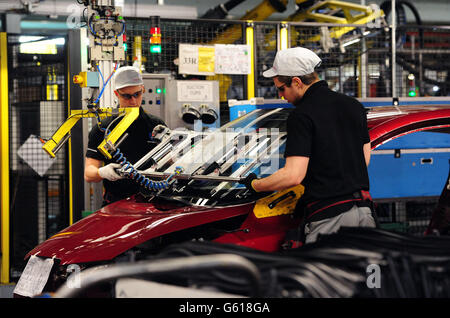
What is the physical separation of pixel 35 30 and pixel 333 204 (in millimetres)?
15057

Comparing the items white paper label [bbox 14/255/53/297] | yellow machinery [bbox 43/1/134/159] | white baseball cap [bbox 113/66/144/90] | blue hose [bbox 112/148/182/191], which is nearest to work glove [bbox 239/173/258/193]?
blue hose [bbox 112/148/182/191]

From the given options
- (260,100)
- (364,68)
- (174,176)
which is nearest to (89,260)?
(174,176)

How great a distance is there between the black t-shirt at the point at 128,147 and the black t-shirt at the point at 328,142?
1680 millimetres

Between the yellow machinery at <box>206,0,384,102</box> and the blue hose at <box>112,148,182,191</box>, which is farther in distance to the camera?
the yellow machinery at <box>206,0,384,102</box>

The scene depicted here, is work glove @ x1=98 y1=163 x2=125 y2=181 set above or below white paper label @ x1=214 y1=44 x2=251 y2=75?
below

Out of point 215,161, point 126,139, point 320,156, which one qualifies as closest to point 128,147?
point 126,139

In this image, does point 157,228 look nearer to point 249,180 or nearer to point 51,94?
point 249,180

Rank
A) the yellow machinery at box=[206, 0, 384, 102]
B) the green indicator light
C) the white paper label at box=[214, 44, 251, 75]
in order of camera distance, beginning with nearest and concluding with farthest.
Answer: the green indicator light
the white paper label at box=[214, 44, 251, 75]
the yellow machinery at box=[206, 0, 384, 102]

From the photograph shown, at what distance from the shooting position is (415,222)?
730cm

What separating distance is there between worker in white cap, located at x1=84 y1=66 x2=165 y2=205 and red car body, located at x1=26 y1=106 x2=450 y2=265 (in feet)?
2.79

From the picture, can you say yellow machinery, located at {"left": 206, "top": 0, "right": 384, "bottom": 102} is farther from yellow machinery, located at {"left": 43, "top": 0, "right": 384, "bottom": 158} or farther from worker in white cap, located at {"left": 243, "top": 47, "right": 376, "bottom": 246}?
worker in white cap, located at {"left": 243, "top": 47, "right": 376, "bottom": 246}

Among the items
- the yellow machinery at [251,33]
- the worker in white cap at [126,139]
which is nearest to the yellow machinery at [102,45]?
the yellow machinery at [251,33]

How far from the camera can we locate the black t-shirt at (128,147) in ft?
15.1

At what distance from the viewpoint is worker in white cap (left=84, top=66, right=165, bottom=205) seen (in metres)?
4.56
